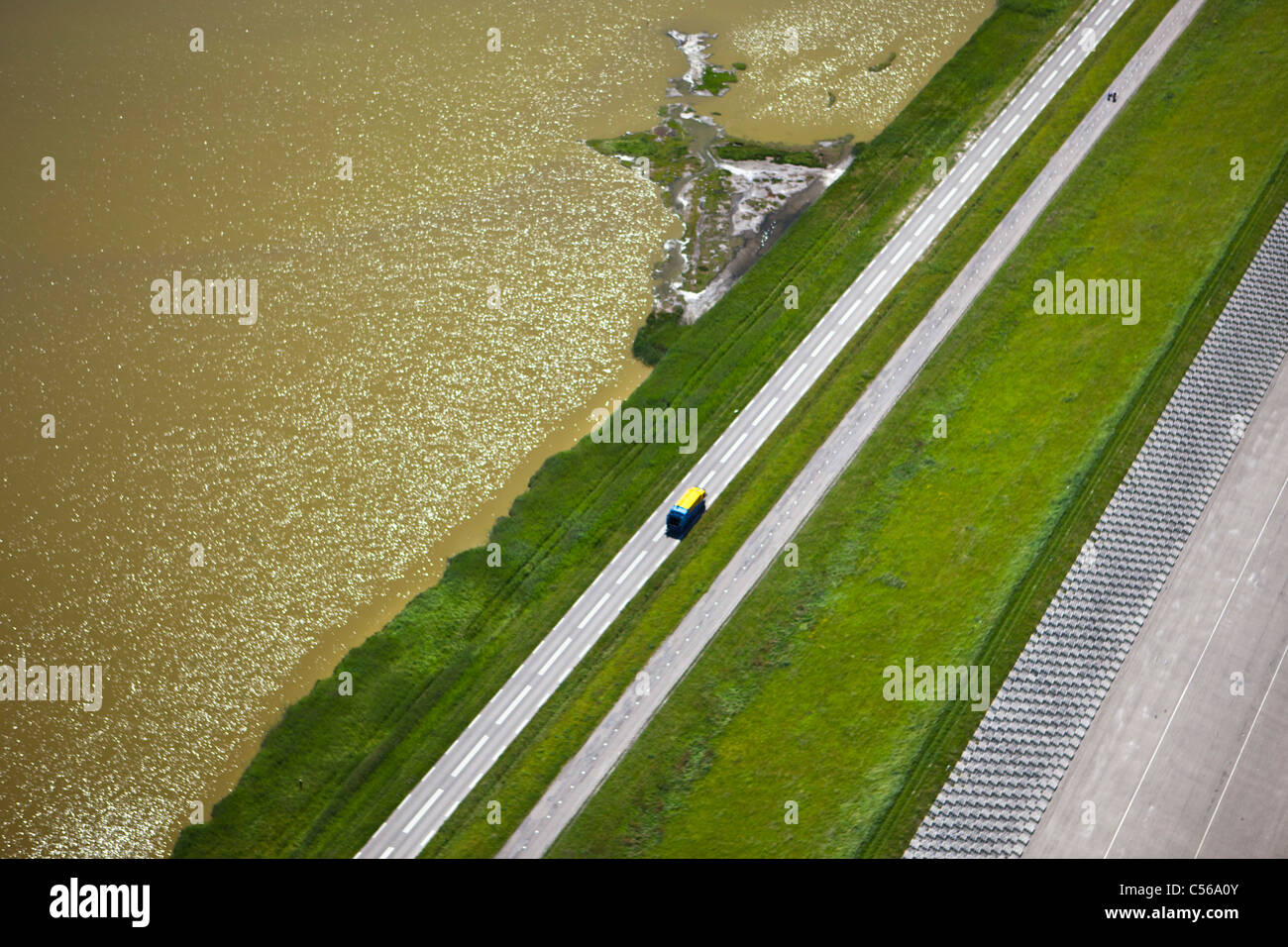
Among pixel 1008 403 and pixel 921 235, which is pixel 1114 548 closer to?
pixel 1008 403

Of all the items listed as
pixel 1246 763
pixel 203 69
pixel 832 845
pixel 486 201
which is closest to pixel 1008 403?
pixel 1246 763

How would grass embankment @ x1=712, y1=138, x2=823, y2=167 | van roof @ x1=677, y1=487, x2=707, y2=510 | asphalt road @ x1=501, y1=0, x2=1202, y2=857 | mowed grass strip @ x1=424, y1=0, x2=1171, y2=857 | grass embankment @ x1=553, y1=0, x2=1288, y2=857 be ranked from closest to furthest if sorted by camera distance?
grass embankment @ x1=553, y1=0, x2=1288, y2=857 < mowed grass strip @ x1=424, y1=0, x2=1171, y2=857 < asphalt road @ x1=501, y1=0, x2=1202, y2=857 < van roof @ x1=677, y1=487, x2=707, y2=510 < grass embankment @ x1=712, y1=138, x2=823, y2=167
